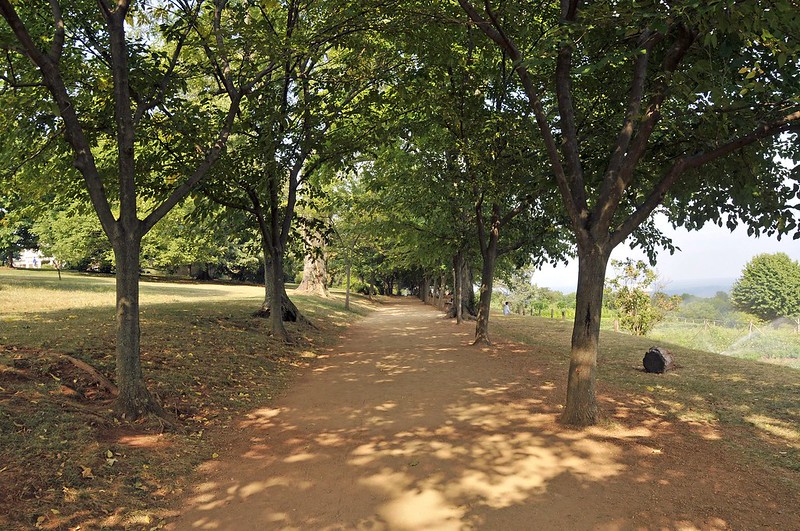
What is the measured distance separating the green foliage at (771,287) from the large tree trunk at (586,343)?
88.4 metres

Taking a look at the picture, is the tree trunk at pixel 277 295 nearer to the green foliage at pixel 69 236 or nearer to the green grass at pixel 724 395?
the green grass at pixel 724 395

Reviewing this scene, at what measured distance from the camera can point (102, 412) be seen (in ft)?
20.2

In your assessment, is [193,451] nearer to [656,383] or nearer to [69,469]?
[69,469]

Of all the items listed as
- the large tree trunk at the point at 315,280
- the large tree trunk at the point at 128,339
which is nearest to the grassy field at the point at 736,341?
the large tree trunk at the point at 128,339

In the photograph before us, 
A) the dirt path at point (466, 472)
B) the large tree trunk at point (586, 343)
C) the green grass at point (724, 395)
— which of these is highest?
the large tree trunk at point (586, 343)

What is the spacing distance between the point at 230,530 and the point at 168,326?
30.4 feet

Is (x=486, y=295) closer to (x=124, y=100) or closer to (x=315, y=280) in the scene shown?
(x=124, y=100)

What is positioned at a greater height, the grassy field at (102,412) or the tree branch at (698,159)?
the tree branch at (698,159)

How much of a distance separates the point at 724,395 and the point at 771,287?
89.0 meters

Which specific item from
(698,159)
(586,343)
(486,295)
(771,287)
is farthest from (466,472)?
(771,287)

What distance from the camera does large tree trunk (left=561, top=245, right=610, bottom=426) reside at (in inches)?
265

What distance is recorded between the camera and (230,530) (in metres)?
4.10

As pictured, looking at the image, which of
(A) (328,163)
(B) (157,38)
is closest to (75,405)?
(A) (328,163)

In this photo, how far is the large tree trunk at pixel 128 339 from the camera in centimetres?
638
